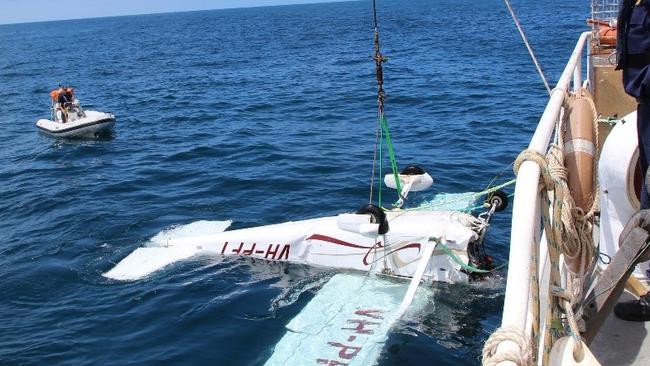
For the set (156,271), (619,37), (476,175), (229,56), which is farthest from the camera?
(229,56)

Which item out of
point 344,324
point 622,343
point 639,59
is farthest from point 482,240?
point 639,59

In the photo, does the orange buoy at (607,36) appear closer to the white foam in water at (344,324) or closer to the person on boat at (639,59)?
the white foam in water at (344,324)

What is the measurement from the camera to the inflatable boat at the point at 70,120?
83.4 feet

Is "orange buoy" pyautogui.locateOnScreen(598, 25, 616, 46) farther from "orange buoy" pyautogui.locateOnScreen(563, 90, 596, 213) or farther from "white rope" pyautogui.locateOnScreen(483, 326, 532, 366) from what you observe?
"white rope" pyautogui.locateOnScreen(483, 326, 532, 366)

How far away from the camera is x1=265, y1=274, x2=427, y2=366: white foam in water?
848cm

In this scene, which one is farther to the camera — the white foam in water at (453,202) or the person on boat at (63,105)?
the person on boat at (63,105)

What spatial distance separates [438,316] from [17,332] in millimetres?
7088

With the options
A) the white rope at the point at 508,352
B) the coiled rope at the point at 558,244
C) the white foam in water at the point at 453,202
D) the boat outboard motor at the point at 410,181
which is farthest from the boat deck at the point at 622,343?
the boat outboard motor at the point at 410,181

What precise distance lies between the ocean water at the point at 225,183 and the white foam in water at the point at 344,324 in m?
0.27

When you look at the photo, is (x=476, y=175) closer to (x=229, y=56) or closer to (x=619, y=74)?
(x=619, y=74)

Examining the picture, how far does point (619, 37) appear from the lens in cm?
405

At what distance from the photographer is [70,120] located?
26.2 meters

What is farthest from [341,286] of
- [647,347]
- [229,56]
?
[229,56]

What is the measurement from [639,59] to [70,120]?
2587 cm
